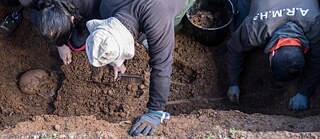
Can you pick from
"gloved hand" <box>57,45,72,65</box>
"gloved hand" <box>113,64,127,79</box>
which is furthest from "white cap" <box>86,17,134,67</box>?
"gloved hand" <box>57,45,72,65</box>

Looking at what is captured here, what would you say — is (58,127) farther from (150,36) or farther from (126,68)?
(126,68)

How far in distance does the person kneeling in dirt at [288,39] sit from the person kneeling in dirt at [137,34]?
751 mm

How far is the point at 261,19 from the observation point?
4215 mm

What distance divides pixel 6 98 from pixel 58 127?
1517 millimetres

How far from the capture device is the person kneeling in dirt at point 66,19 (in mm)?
3699

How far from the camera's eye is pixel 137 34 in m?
3.72

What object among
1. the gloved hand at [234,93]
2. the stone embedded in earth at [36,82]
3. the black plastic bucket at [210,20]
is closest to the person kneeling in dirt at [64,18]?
the stone embedded in earth at [36,82]

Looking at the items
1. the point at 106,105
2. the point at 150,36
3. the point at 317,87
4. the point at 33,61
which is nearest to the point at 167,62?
the point at 150,36

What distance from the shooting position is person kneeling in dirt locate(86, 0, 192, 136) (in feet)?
10.9

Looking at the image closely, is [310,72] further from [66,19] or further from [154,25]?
[66,19]

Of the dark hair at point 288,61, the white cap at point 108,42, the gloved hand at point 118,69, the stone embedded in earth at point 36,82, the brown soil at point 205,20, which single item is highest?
the white cap at point 108,42

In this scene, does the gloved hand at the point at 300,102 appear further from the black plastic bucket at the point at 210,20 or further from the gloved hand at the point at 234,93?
the black plastic bucket at the point at 210,20

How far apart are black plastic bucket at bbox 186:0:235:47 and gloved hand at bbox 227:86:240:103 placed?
0.54 metres

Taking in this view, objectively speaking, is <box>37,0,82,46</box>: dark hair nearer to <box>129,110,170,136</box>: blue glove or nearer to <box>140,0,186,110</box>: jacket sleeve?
<box>140,0,186,110</box>: jacket sleeve
